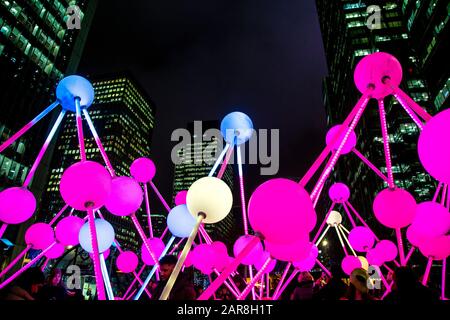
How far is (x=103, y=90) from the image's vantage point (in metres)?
127

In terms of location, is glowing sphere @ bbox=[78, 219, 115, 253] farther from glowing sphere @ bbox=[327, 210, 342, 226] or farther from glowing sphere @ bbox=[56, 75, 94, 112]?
glowing sphere @ bbox=[327, 210, 342, 226]

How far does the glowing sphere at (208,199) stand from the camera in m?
3.60

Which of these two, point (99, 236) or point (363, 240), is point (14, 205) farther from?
point (363, 240)

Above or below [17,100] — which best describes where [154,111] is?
above

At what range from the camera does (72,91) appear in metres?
5.00

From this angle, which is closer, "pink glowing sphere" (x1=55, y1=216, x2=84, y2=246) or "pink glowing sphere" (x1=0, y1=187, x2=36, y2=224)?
"pink glowing sphere" (x1=0, y1=187, x2=36, y2=224)

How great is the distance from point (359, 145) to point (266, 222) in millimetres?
73376

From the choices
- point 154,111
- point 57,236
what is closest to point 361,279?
point 57,236

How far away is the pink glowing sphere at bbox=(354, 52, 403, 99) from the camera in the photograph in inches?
161

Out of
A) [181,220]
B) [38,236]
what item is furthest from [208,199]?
[38,236]

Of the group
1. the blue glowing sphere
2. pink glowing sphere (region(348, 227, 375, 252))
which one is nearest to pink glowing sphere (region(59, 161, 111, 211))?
the blue glowing sphere

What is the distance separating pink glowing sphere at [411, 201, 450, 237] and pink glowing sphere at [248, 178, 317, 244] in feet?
10.1

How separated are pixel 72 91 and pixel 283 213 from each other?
420 cm
